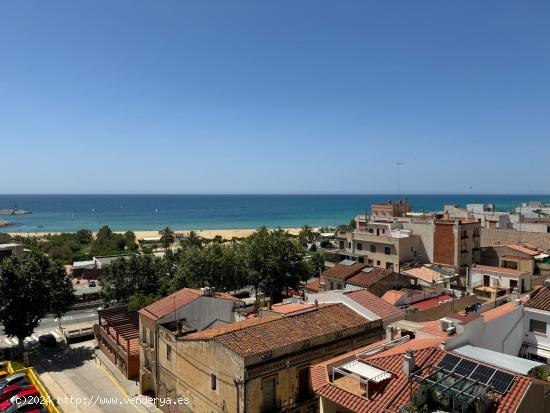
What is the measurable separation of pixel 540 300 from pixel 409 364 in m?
11.3

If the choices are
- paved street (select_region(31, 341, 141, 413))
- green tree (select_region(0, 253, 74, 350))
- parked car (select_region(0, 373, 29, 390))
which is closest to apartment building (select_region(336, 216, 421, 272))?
paved street (select_region(31, 341, 141, 413))

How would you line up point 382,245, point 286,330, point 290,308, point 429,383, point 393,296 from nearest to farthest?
point 429,383 → point 286,330 → point 290,308 → point 393,296 → point 382,245

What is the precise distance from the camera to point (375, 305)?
26.6 metres

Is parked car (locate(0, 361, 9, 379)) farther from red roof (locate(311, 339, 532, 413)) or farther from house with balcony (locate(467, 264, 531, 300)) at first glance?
house with balcony (locate(467, 264, 531, 300))

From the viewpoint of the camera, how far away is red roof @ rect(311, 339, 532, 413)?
12852 millimetres

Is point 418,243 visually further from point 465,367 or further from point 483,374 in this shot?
point 483,374

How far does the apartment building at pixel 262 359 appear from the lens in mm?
19125

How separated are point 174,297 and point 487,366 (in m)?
21.6

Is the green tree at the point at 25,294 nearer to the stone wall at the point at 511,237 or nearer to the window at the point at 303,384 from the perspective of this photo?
the window at the point at 303,384

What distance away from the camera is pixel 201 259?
4978 centimetres

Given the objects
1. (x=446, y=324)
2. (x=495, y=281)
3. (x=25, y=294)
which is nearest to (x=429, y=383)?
(x=446, y=324)

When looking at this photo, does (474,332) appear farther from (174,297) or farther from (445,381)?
(174,297)

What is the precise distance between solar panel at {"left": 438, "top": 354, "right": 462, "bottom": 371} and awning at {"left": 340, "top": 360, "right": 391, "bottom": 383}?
1.91 m

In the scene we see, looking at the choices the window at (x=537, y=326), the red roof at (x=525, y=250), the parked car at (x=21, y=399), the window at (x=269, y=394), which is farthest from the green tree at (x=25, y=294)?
the red roof at (x=525, y=250)
